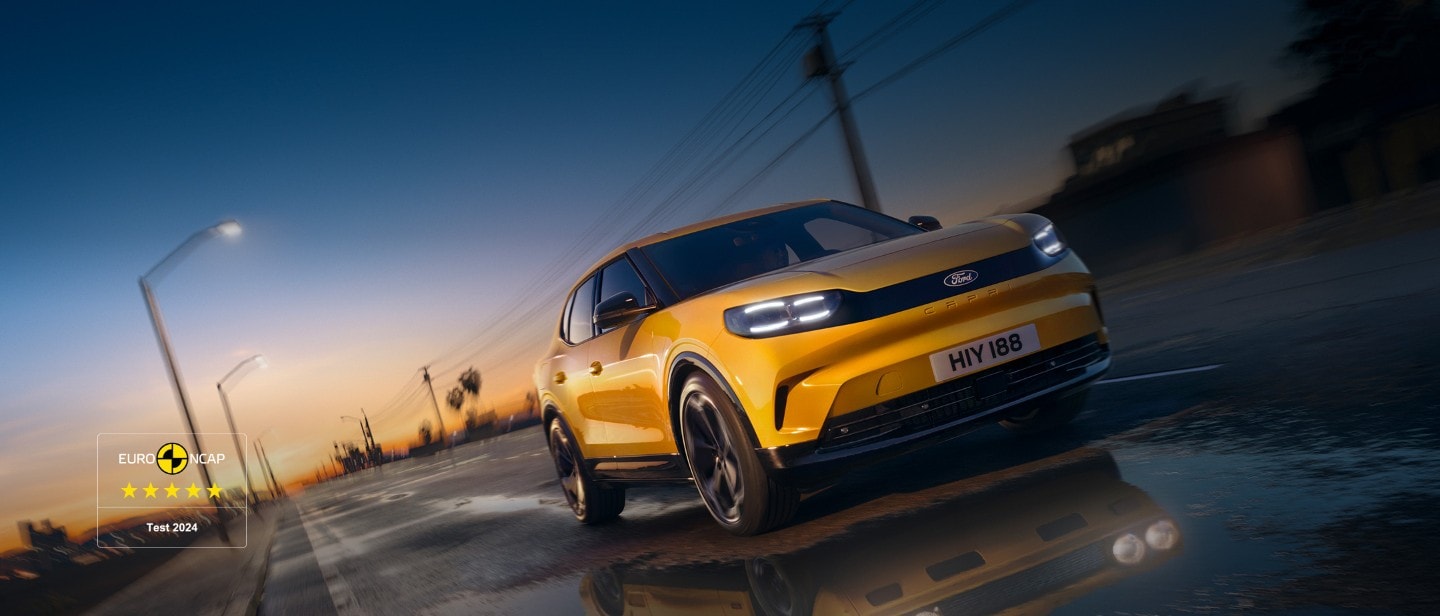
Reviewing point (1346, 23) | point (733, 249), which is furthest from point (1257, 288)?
point (1346, 23)

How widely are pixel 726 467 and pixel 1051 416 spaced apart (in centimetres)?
207

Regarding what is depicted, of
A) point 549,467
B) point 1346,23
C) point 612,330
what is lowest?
point 549,467

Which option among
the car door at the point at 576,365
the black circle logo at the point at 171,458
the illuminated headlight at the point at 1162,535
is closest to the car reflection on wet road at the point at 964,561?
the illuminated headlight at the point at 1162,535

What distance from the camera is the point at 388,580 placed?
7.27m

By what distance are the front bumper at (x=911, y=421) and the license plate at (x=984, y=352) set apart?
0.05 m

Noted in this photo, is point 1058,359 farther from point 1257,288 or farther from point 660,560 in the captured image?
point 1257,288

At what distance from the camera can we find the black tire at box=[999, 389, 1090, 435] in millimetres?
6156

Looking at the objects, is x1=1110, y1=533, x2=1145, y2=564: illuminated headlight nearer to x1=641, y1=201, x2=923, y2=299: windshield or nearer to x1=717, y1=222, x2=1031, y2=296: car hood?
x1=717, y1=222, x2=1031, y2=296: car hood

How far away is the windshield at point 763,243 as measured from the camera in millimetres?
6059

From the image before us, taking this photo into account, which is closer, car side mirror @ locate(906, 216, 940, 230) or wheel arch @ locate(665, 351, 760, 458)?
wheel arch @ locate(665, 351, 760, 458)

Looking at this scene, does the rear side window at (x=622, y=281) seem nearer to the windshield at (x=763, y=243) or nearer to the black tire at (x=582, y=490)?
the windshield at (x=763, y=243)

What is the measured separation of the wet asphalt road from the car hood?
41.2 inches

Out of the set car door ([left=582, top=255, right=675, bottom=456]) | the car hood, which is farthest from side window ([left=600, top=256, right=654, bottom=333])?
the car hood

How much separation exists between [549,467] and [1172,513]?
11689 millimetres
